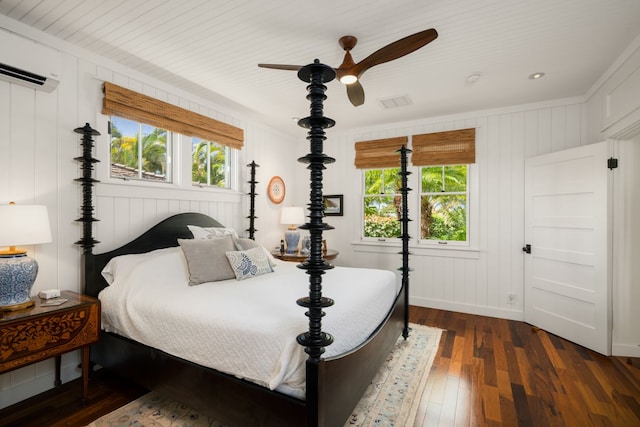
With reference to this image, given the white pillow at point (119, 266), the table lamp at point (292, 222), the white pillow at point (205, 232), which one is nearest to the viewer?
the white pillow at point (119, 266)

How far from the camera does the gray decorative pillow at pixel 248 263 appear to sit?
2.59m

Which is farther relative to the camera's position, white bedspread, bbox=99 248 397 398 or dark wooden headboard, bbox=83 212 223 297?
dark wooden headboard, bbox=83 212 223 297

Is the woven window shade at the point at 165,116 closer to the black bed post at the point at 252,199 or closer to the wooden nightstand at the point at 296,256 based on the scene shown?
the black bed post at the point at 252,199

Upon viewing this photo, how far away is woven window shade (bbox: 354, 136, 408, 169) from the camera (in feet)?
14.3

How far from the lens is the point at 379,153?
4496 mm

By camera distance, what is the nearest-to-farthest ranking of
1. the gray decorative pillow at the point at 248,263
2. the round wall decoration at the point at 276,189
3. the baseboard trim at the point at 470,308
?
the gray decorative pillow at the point at 248,263, the baseboard trim at the point at 470,308, the round wall decoration at the point at 276,189

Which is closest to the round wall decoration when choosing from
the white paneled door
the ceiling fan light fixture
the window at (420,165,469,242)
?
the window at (420,165,469,242)

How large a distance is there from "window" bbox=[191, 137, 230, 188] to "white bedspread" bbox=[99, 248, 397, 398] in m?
1.11

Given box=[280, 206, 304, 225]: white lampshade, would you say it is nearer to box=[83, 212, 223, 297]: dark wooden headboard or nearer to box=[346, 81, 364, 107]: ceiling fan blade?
box=[83, 212, 223, 297]: dark wooden headboard

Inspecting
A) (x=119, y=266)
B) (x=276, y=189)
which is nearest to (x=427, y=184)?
(x=276, y=189)

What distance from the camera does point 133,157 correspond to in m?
2.88

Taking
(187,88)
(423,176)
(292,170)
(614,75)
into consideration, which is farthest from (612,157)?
(187,88)

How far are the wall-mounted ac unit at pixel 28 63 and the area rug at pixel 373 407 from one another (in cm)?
233

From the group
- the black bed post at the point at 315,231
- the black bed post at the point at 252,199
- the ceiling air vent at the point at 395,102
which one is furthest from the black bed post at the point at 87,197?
the ceiling air vent at the point at 395,102
